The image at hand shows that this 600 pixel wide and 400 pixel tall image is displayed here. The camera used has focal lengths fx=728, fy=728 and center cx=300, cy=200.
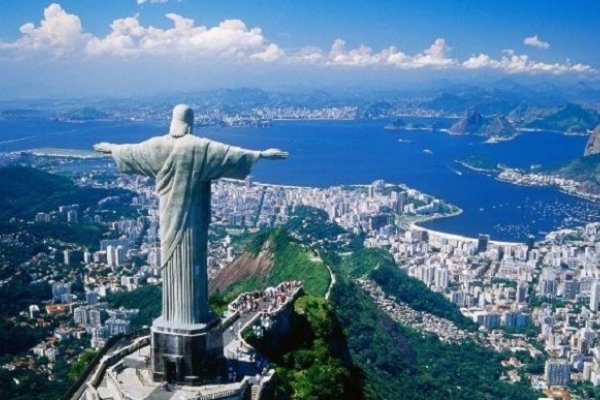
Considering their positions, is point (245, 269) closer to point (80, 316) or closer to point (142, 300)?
point (142, 300)

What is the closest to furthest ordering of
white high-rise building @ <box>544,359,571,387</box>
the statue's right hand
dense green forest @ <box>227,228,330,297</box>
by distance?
the statue's right hand < dense green forest @ <box>227,228,330,297</box> < white high-rise building @ <box>544,359,571,387</box>

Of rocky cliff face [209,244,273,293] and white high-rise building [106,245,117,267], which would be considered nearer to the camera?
rocky cliff face [209,244,273,293]

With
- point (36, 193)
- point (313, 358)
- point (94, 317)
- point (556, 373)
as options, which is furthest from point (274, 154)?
point (36, 193)

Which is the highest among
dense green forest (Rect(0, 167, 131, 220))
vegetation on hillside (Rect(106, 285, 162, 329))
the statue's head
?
the statue's head

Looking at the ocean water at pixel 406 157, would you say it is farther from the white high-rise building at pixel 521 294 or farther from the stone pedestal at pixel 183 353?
the stone pedestal at pixel 183 353

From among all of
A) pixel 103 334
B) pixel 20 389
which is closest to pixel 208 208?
pixel 20 389

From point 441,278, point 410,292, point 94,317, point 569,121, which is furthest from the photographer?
point 569,121

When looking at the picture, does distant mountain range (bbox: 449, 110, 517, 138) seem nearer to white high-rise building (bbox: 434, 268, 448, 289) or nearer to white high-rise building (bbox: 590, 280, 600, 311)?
white high-rise building (bbox: 434, 268, 448, 289)

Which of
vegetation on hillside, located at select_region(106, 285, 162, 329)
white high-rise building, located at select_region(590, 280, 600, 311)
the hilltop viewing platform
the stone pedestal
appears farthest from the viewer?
white high-rise building, located at select_region(590, 280, 600, 311)

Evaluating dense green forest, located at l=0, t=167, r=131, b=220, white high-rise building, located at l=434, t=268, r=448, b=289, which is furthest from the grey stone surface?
dense green forest, located at l=0, t=167, r=131, b=220
